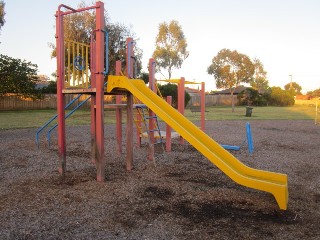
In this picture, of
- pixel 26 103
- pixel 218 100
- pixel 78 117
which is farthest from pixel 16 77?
pixel 218 100

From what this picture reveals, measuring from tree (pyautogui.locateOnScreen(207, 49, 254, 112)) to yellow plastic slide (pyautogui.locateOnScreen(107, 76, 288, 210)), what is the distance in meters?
40.4

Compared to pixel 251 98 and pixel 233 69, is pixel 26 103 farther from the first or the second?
pixel 251 98

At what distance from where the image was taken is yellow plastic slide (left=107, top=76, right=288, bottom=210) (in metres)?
4.22

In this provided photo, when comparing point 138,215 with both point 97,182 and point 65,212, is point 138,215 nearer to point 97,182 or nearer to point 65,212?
point 65,212

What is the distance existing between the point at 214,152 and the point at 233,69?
41.9 m

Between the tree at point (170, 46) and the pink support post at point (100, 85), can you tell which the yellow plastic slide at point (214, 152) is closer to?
the pink support post at point (100, 85)

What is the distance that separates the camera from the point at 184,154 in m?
8.17

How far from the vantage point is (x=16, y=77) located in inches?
1253

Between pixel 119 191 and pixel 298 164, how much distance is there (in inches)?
173

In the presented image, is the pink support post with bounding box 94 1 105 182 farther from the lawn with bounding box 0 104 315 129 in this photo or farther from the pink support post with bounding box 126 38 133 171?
the lawn with bounding box 0 104 315 129

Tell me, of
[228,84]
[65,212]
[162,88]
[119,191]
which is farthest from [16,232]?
[228,84]

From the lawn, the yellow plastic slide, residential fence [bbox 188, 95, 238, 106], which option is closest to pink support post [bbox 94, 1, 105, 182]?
the yellow plastic slide

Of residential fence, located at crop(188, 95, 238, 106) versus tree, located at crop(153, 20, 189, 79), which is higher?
tree, located at crop(153, 20, 189, 79)

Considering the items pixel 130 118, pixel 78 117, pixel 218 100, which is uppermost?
pixel 218 100
